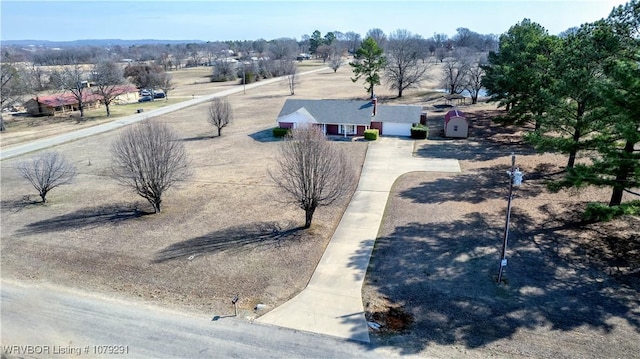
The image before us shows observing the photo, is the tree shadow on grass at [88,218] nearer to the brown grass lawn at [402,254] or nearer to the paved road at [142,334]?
the brown grass lawn at [402,254]

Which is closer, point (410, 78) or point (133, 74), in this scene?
point (410, 78)

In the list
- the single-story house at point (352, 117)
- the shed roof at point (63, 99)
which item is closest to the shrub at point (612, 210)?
the single-story house at point (352, 117)

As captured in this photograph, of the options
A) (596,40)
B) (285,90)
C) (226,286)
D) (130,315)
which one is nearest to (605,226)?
(596,40)

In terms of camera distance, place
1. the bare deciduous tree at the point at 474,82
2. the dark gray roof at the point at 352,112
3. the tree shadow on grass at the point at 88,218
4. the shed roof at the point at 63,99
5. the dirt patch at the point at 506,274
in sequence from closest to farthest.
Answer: the dirt patch at the point at 506,274 → the tree shadow on grass at the point at 88,218 → the dark gray roof at the point at 352,112 → the shed roof at the point at 63,99 → the bare deciduous tree at the point at 474,82

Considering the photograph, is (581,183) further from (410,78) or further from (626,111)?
(410,78)

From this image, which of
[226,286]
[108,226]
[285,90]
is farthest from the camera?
[285,90]

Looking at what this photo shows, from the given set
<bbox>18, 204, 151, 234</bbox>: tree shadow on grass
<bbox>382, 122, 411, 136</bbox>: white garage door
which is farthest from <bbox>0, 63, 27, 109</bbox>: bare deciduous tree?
<bbox>382, 122, 411, 136</bbox>: white garage door
